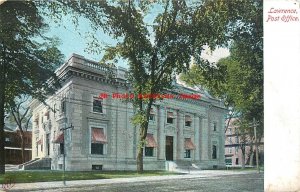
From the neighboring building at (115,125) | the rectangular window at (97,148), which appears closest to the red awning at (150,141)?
the neighboring building at (115,125)

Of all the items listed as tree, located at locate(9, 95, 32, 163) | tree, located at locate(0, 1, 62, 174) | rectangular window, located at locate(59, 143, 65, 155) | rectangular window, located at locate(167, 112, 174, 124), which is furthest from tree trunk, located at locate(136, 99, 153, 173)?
tree, located at locate(9, 95, 32, 163)

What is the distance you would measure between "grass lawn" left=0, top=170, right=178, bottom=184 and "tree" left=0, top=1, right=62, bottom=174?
5.1 inches

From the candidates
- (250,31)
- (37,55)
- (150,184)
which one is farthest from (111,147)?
(250,31)

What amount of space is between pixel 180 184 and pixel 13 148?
1.24 meters

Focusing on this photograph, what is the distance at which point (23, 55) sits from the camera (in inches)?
122

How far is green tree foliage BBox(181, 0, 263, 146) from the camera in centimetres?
261

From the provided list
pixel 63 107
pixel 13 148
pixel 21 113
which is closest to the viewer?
pixel 63 107

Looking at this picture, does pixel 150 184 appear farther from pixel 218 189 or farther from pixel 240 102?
pixel 240 102

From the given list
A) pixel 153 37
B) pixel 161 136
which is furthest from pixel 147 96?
pixel 153 37

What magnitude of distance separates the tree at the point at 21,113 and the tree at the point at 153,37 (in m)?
0.74

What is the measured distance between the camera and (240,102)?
9.09 feet

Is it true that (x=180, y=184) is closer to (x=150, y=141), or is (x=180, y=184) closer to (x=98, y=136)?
(x=150, y=141)

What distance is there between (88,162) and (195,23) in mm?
1186

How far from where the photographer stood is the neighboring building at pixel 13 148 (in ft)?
9.78
